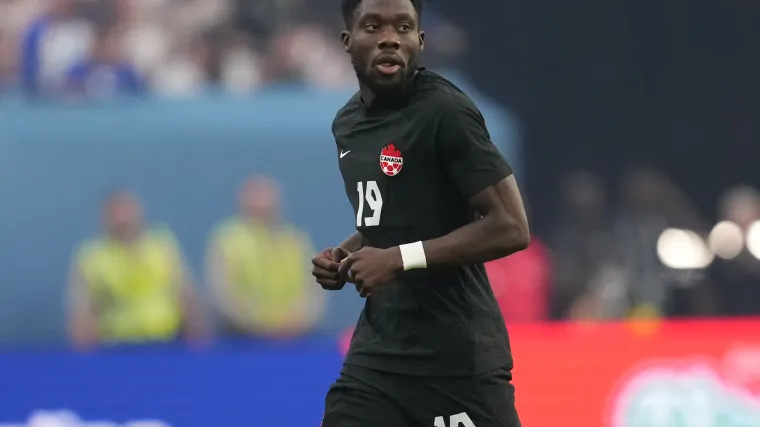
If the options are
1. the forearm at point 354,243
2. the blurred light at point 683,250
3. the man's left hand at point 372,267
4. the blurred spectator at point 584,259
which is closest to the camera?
the man's left hand at point 372,267

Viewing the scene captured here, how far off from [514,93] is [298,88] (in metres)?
4.62

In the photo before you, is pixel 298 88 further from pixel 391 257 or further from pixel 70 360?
pixel 391 257

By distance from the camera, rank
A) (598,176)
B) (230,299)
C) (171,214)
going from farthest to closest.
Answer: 1. (598,176)
2. (171,214)
3. (230,299)

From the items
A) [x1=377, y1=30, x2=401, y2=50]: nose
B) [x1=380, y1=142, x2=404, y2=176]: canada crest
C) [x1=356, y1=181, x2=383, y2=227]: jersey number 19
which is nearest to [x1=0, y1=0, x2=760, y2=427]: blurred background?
[x1=356, y1=181, x2=383, y2=227]: jersey number 19

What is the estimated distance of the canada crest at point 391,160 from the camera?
440 cm

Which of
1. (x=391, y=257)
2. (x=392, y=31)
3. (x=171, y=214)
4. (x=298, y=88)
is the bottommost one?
(x=391, y=257)

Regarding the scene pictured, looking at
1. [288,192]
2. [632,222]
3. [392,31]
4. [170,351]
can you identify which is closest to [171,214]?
[288,192]

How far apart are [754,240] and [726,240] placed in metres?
0.35

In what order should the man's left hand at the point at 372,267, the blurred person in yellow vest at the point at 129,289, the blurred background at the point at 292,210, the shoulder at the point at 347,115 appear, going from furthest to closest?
the blurred person in yellow vest at the point at 129,289, the blurred background at the point at 292,210, the shoulder at the point at 347,115, the man's left hand at the point at 372,267

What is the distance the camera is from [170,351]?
26.4 ft

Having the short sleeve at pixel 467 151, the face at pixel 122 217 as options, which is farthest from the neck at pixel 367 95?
the face at pixel 122 217

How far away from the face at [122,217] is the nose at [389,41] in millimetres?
5613

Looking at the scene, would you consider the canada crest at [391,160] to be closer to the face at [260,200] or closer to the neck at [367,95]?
the neck at [367,95]

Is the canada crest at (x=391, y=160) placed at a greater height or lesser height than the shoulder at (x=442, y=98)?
lesser
